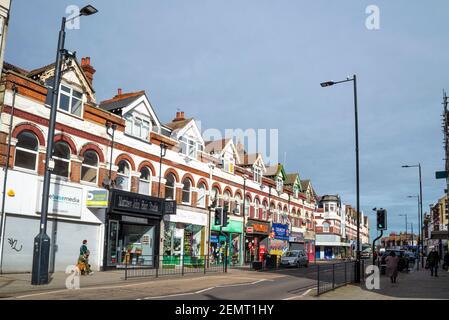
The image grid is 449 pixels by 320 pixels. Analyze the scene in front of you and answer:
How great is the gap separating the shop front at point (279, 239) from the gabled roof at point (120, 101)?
22806 millimetres

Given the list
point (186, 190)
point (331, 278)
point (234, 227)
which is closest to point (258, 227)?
point (234, 227)

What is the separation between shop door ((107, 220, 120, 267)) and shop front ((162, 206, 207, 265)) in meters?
3.90

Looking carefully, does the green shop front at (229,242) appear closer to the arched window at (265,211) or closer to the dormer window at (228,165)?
the dormer window at (228,165)

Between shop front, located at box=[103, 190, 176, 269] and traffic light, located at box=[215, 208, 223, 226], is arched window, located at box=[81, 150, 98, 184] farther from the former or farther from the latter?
traffic light, located at box=[215, 208, 223, 226]

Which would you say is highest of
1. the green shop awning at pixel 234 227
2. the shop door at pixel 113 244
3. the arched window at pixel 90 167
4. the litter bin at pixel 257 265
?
the arched window at pixel 90 167

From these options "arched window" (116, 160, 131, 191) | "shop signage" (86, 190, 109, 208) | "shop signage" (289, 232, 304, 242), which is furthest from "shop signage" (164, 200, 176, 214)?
"shop signage" (289, 232, 304, 242)

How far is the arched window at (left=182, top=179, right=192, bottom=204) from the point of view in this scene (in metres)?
32.9

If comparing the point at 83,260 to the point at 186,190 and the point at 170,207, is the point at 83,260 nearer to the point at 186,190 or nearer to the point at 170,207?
the point at 170,207

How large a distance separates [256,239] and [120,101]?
21.0m

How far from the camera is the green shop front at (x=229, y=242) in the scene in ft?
116

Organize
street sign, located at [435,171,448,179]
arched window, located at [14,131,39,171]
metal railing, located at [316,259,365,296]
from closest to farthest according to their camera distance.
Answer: metal railing, located at [316,259,365,296] < arched window, located at [14,131,39,171] < street sign, located at [435,171,448,179]

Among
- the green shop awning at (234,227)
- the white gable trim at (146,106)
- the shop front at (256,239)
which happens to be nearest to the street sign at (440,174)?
the shop front at (256,239)

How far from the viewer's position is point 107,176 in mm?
25250

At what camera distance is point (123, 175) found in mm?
26969
